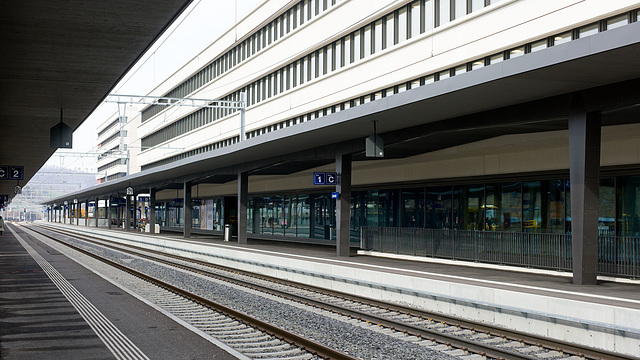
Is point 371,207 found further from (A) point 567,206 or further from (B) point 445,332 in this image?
(B) point 445,332

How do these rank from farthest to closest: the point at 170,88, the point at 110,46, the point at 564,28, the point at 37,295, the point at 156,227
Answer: the point at 170,88, the point at 156,227, the point at 564,28, the point at 37,295, the point at 110,46

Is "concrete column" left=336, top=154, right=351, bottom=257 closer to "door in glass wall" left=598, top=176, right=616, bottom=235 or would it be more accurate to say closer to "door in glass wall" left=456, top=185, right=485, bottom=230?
"door in glass wall" left=456, top=185, right=485, bottom=230

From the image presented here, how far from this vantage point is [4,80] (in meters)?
13.5

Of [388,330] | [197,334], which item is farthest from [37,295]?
[388,330]

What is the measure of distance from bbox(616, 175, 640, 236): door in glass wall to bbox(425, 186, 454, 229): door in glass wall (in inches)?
318

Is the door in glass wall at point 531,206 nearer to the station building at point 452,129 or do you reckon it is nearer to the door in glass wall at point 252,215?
the station building at point 452,129

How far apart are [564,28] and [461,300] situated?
31.8 ft

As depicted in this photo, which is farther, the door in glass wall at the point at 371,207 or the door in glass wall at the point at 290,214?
the door in glass wall at the point at 290,214

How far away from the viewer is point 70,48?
11.1m

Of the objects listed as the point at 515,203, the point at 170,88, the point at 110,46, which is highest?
the point at 170,88

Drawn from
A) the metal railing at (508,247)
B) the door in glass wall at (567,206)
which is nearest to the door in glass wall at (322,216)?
the metal railing at (508,247)

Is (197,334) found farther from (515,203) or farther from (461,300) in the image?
(515,203)

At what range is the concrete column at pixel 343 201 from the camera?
80.9ft

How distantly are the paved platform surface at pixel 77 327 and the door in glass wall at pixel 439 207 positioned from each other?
13275 mm
